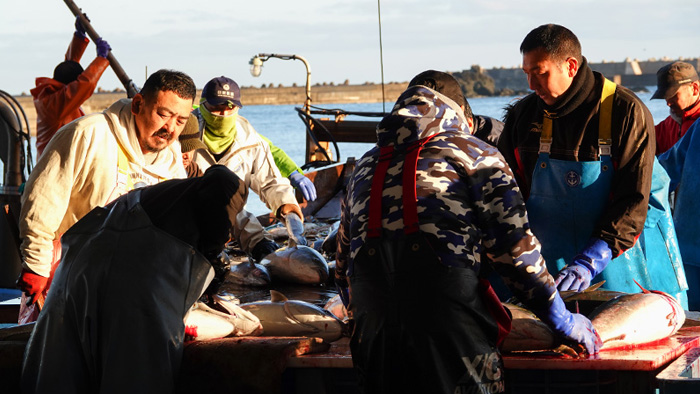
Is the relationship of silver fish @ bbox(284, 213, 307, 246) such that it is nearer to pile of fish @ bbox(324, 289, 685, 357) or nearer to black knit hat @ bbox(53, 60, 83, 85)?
black knit hat @ bbox(53, 60, 83, 85)

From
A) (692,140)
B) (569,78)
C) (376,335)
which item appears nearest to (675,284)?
(569,78)

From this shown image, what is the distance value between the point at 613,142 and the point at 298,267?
2.28 meters

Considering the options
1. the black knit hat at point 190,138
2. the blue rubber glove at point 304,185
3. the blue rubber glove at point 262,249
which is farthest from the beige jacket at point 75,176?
the blue rubber glove at point 304,185

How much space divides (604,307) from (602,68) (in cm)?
8598

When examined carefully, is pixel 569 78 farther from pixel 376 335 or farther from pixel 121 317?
pixel 121 317

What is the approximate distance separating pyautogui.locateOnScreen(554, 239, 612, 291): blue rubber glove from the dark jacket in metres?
0.04

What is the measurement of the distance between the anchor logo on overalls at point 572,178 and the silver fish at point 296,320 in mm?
1203

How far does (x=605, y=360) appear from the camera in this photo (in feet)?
10.3

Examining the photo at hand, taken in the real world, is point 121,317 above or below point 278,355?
above

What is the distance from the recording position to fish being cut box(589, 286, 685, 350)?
3.37 metres

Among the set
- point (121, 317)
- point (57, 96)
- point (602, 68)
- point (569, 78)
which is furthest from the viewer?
point (602, 68)

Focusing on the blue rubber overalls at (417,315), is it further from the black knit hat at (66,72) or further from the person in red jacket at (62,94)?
the black knit hat at (66,72)

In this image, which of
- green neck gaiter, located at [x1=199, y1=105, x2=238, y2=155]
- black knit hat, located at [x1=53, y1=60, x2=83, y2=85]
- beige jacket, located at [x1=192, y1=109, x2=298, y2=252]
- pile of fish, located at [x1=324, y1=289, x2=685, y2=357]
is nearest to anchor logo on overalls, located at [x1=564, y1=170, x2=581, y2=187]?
pile of fish, located at [x1=324, y1=289, x2=685, y2=357]

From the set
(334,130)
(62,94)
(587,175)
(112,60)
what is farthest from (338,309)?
(334,130)
